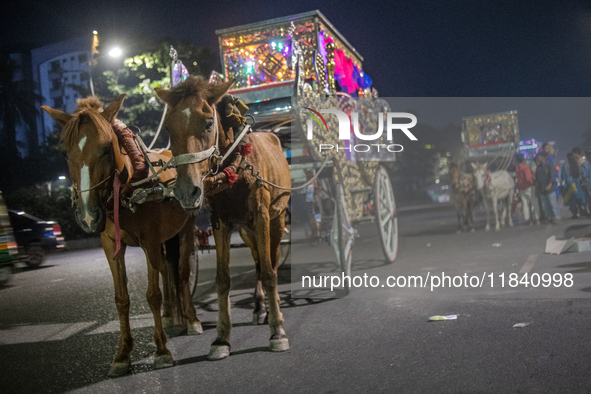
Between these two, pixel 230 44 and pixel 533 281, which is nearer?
pixel 533 281

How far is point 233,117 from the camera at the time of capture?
3.59 meters

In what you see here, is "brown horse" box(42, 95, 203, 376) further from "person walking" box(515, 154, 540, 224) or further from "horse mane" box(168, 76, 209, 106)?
"person walking" box(515, 154, 540, 224)

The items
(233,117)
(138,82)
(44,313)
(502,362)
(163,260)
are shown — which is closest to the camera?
(502,362)

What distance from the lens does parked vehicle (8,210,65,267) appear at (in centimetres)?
865

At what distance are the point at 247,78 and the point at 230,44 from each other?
0.51 m

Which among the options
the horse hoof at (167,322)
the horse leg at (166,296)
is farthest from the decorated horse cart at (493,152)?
the horse hoof at (167,322)

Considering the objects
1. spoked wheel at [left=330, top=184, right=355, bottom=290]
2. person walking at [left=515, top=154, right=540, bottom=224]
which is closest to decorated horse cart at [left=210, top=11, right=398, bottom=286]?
spoked wheel at [left=330, top=184, right=355, bottom=290]

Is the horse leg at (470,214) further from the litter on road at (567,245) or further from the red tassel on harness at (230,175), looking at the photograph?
the red tassel on harness at (230,175)

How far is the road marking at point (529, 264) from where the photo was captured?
17.1ft

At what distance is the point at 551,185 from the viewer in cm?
552

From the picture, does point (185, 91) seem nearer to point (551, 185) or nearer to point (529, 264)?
point (529, 264)

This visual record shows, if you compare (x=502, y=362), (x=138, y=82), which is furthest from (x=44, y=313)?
(x=138, y=82)

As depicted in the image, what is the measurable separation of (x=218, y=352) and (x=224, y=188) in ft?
3.88

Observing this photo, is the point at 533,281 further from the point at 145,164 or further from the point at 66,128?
the point at 66,128
